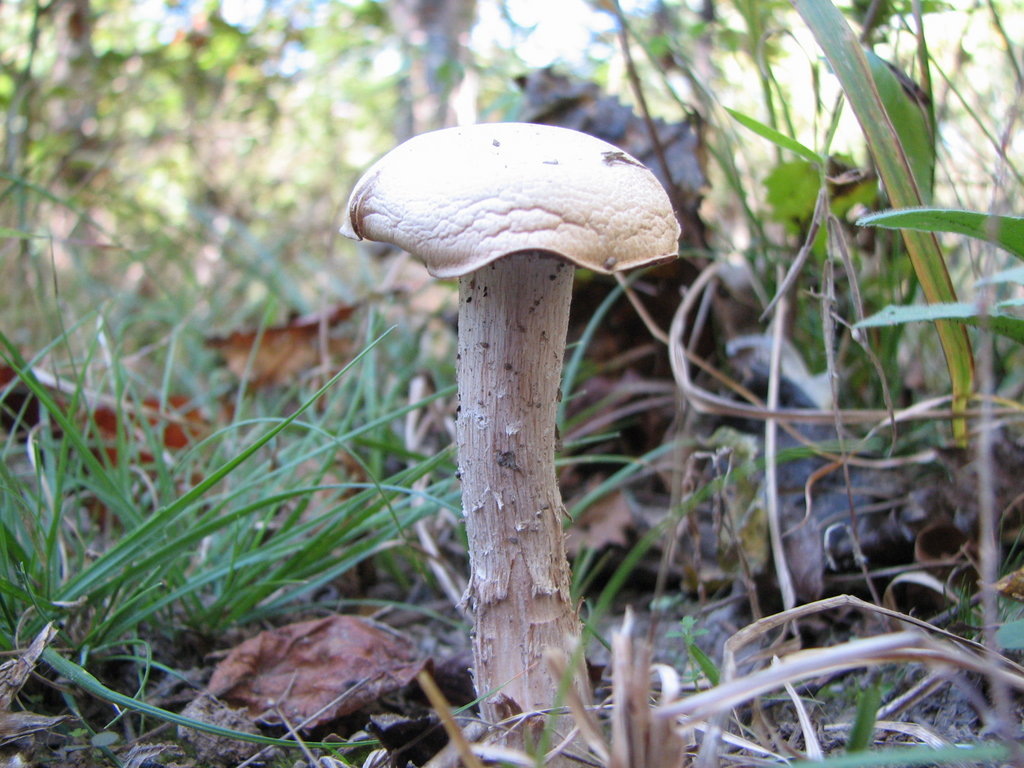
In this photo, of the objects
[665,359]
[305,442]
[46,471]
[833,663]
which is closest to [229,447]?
[305,442]

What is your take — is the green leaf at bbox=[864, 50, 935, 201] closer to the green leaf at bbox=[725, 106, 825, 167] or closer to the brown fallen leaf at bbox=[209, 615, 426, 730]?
the green leaf at bbox=[725, 106, 825, 167]

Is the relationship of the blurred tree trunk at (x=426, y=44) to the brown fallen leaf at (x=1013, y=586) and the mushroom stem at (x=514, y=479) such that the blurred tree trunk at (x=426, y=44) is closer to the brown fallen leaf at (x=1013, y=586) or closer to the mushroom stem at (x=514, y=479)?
the mushroom stem at (x=514, y=479)

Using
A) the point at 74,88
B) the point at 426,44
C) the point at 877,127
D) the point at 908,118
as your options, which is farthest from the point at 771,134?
the point at 74,88

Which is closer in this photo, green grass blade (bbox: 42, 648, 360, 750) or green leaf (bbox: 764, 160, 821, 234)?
green grass blade (bbox: 42, 648, 360, 750)

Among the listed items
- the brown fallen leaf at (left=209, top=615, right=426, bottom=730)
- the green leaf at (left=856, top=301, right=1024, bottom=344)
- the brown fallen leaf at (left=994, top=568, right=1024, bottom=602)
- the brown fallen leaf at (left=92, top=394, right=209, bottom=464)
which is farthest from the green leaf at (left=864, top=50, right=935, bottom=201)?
the brown fallen leaf at (left=92, top=394, right=209, bottom=464)

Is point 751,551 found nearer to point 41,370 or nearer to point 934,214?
point 934,214

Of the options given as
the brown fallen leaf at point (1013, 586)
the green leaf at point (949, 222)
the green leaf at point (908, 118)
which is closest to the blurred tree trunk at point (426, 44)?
the green leaf at point (908, 118)
